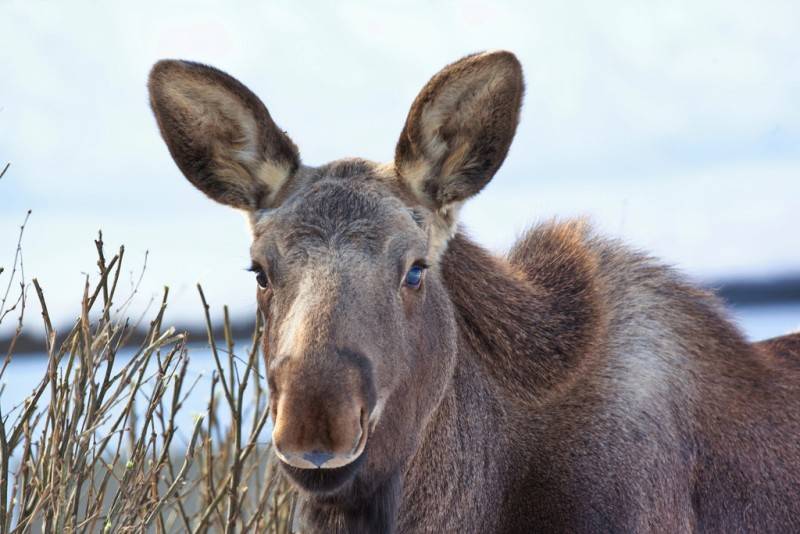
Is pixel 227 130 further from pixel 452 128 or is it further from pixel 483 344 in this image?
pixel 483 344

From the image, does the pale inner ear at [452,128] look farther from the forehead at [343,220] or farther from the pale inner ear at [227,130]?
the pale inner ear at [227,130]

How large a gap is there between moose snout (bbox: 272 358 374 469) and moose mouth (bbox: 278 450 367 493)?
0.43 feet

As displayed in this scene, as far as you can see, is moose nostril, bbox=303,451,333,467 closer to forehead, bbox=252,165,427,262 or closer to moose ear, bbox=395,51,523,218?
forehead, bbox=252,165,427,262

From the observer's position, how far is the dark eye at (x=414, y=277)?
5.14 metres

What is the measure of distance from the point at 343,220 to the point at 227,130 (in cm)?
93

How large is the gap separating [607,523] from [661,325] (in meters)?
1.05

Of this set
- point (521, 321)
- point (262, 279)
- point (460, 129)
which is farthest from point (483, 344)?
point (262, 279)

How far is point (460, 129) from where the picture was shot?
220 inches

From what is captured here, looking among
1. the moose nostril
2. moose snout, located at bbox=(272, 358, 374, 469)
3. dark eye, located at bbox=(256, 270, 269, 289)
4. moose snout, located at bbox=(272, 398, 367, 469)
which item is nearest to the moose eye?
dark eye, located at bbox=(256, 270, 269, 289)

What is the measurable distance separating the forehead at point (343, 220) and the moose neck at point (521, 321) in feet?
1.50

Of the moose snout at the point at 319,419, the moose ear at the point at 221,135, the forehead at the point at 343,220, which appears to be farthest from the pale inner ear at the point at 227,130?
the moose snout at the point at 319,419

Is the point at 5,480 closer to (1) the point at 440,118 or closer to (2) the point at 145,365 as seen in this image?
(2) the point at 145,365

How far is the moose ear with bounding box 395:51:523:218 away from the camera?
5434 mm

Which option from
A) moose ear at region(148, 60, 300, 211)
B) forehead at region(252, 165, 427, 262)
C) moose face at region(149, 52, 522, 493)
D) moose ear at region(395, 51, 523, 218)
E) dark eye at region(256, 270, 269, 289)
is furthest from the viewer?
moose ear at region(148, 60, 300, 211)
